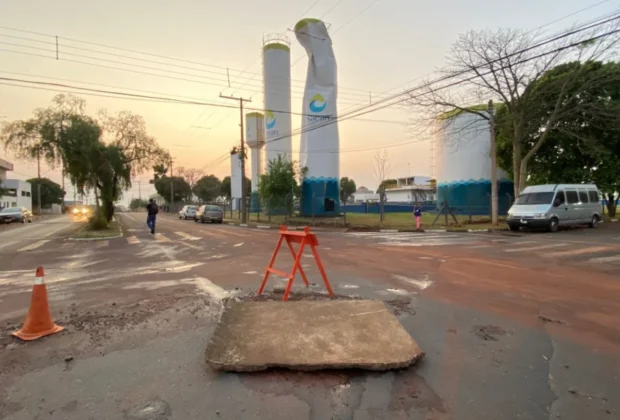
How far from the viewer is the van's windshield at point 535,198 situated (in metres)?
18.8

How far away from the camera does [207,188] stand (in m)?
85.4

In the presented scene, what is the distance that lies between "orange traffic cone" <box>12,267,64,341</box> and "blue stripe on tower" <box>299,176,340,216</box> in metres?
27.0

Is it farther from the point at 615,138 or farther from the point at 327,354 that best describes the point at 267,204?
the point at 327,354

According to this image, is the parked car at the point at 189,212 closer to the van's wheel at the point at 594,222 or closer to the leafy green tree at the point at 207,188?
the van's wheel at the point at 594,222

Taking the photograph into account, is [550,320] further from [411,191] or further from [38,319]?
[411,191]

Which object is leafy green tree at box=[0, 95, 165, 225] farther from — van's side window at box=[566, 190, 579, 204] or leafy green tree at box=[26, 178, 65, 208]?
leafy green tree at box=[26, 178, 65, 208]

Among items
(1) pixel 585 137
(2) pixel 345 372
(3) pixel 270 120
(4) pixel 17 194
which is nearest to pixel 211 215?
(3) pixel 270 120

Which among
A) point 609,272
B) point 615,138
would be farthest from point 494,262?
point 615,138

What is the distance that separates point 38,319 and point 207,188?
8294 cm

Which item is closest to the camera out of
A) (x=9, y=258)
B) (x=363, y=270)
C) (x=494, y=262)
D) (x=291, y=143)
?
(x=363, y=270)

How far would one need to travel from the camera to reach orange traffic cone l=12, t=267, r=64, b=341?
481 cm

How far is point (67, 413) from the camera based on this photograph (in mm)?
3061

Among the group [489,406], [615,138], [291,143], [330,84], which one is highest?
[330,84]

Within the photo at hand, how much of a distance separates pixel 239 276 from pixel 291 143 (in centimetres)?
3607
